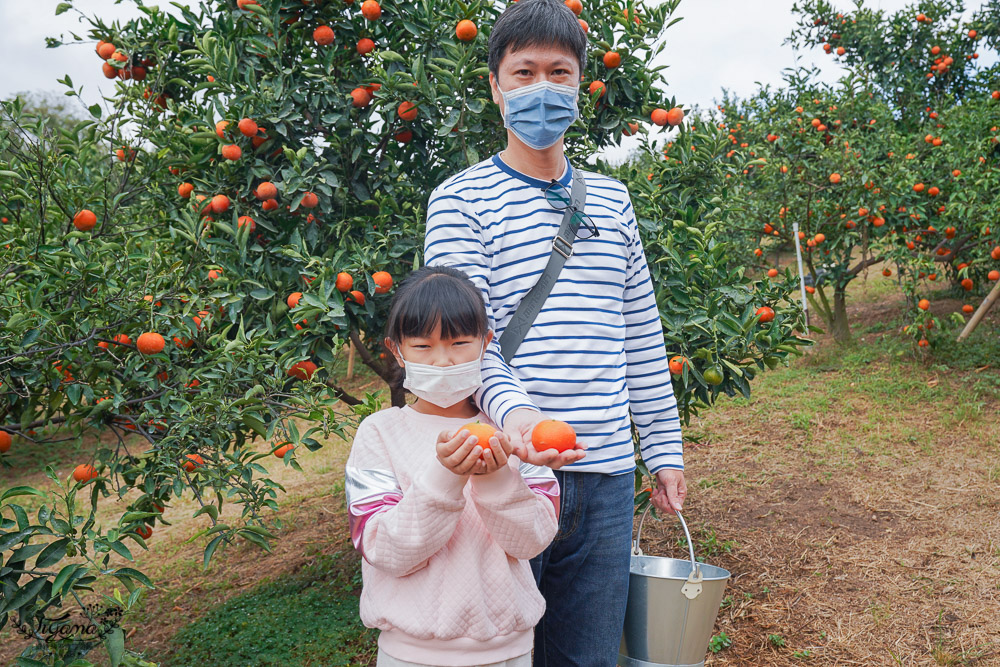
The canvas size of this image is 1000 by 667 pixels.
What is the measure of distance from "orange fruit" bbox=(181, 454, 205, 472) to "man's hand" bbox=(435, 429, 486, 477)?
1.82 meters

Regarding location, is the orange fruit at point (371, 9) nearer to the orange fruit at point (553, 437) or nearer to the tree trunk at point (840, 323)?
the orange fruit at point (553, 437)

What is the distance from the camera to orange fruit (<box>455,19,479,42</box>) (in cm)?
285

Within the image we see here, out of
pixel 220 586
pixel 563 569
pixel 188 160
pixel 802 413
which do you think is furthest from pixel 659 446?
pixel 802 413

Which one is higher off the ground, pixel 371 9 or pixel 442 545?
pixel 371 9

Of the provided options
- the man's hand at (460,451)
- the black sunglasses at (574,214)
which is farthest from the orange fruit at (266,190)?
the man's hand at (460,451)

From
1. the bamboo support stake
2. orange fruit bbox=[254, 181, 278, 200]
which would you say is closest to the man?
orange fruit bbox=[254, 181, 278, 200]

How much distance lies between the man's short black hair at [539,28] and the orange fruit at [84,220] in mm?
1991

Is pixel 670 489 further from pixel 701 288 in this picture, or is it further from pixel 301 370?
pixel 301 370

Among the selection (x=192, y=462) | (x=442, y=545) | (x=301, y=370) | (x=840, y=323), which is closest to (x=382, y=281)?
(x=301, y=370)

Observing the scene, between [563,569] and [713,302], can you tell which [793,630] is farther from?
[563,569]

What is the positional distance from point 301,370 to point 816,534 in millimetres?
2996

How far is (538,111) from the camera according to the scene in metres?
1.56

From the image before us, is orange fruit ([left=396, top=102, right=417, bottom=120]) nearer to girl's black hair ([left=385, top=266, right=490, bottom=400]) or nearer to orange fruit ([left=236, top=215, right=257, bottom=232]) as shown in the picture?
orange fruit ([left=236, top=215, right=257, bottom=232])

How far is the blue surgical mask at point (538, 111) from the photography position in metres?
1.56
